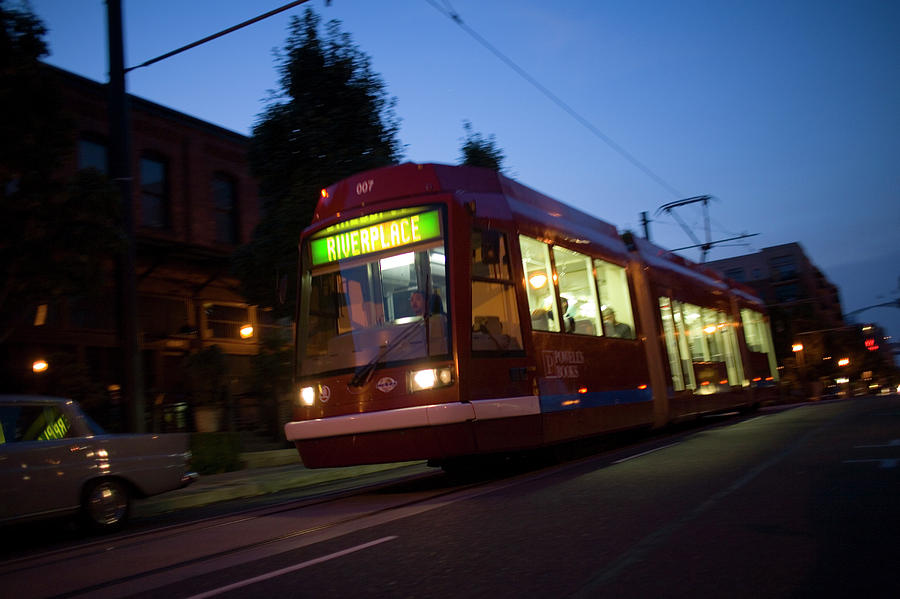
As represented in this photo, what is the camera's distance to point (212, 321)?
69.4 feet

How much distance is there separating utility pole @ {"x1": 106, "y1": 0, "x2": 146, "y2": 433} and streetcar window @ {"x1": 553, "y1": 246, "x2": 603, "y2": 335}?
5.34 metres

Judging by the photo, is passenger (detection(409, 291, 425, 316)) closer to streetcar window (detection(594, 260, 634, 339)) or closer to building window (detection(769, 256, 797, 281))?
streetcar window (detection(594, 260, 634, 339))

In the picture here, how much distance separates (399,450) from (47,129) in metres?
6.00

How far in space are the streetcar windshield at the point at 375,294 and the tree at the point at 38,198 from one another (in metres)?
2.78

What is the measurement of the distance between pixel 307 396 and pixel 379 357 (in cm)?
108

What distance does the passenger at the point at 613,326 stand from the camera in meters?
11.3

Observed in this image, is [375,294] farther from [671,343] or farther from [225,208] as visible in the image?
[225,208]

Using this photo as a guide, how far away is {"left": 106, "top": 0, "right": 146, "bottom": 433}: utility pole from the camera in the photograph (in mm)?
9562

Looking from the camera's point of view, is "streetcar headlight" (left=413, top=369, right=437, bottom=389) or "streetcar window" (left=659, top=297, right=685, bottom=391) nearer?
"streetcar headlight" (left=413, top=369, right=437, bottom=389)

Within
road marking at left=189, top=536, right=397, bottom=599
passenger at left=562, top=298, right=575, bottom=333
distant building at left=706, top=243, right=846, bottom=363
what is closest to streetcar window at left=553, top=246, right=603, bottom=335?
passenger at left=562, top=298, right=575, bottom=333

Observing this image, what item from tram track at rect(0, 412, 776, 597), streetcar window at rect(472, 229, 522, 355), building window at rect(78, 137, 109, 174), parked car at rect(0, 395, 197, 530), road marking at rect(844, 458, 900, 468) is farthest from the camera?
building window at rect(78, 137, 109, 174)

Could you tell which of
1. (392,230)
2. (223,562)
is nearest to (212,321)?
(392,230)

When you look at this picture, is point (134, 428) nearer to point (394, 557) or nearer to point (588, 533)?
point (394, 557)

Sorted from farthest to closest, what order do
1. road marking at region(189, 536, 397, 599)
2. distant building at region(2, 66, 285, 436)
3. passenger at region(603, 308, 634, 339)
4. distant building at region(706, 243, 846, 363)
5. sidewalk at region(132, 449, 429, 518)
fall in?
distant building at region(706, 243, 846, 363)
distant building at region(2, 66, 285, 436)
passenger at region(603, 308, 634, 339)
sidewalk at region(132, 449, 429, 518)
road marking at region(189, 536, 397, 599)
